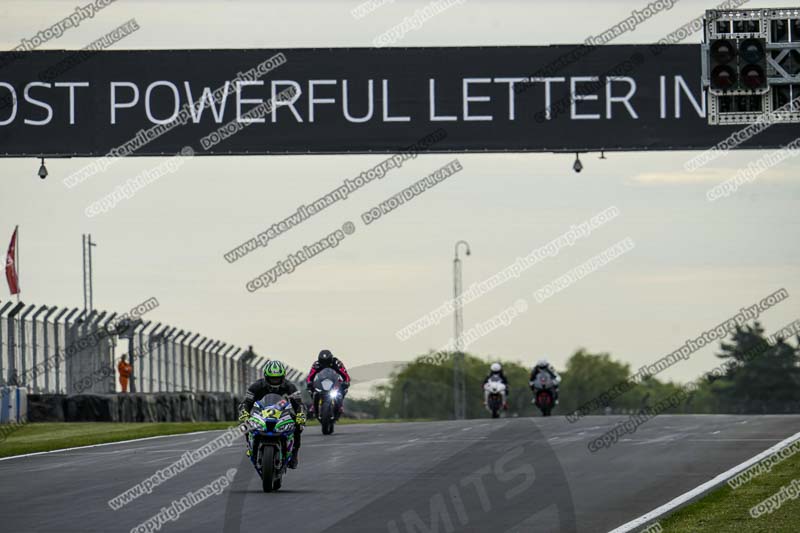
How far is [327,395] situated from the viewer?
85.4 feet

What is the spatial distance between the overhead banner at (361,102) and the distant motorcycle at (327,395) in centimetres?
392

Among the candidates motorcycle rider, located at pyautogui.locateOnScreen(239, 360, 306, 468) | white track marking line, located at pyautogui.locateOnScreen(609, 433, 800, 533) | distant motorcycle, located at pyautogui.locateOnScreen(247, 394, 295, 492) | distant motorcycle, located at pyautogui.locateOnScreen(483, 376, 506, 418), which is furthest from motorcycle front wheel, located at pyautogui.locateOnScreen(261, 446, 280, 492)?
distant motorcycle, located at pyautogui.locateOnScreen(483, 376, 506, 418)

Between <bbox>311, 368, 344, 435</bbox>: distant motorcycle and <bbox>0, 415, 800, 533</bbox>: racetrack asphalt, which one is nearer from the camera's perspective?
<bbox>0, 415, 800, 533</bbox>: racetrack asphalt

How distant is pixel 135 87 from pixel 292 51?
9.02ft

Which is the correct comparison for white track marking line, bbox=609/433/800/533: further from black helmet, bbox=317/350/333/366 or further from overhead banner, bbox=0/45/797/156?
black helmet, bbox=317/350/333/366

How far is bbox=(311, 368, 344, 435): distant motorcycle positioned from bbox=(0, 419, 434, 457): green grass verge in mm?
3905

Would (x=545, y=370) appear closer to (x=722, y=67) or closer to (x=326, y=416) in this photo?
(x=326, y=416)

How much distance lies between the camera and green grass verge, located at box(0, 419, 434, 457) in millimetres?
26078

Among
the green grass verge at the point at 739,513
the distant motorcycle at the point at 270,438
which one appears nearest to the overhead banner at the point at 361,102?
Answer: the green grass verge at the point at 739,513

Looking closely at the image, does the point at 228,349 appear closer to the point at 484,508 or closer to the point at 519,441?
the point at 519,441

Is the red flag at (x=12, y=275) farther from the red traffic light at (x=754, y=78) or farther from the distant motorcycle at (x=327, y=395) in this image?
the red traffic light at (x=754, y=78)

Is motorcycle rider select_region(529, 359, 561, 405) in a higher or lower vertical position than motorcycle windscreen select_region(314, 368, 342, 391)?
higher

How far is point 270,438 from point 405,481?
198cm

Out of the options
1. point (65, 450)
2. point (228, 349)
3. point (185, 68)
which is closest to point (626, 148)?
point (185, 68)
